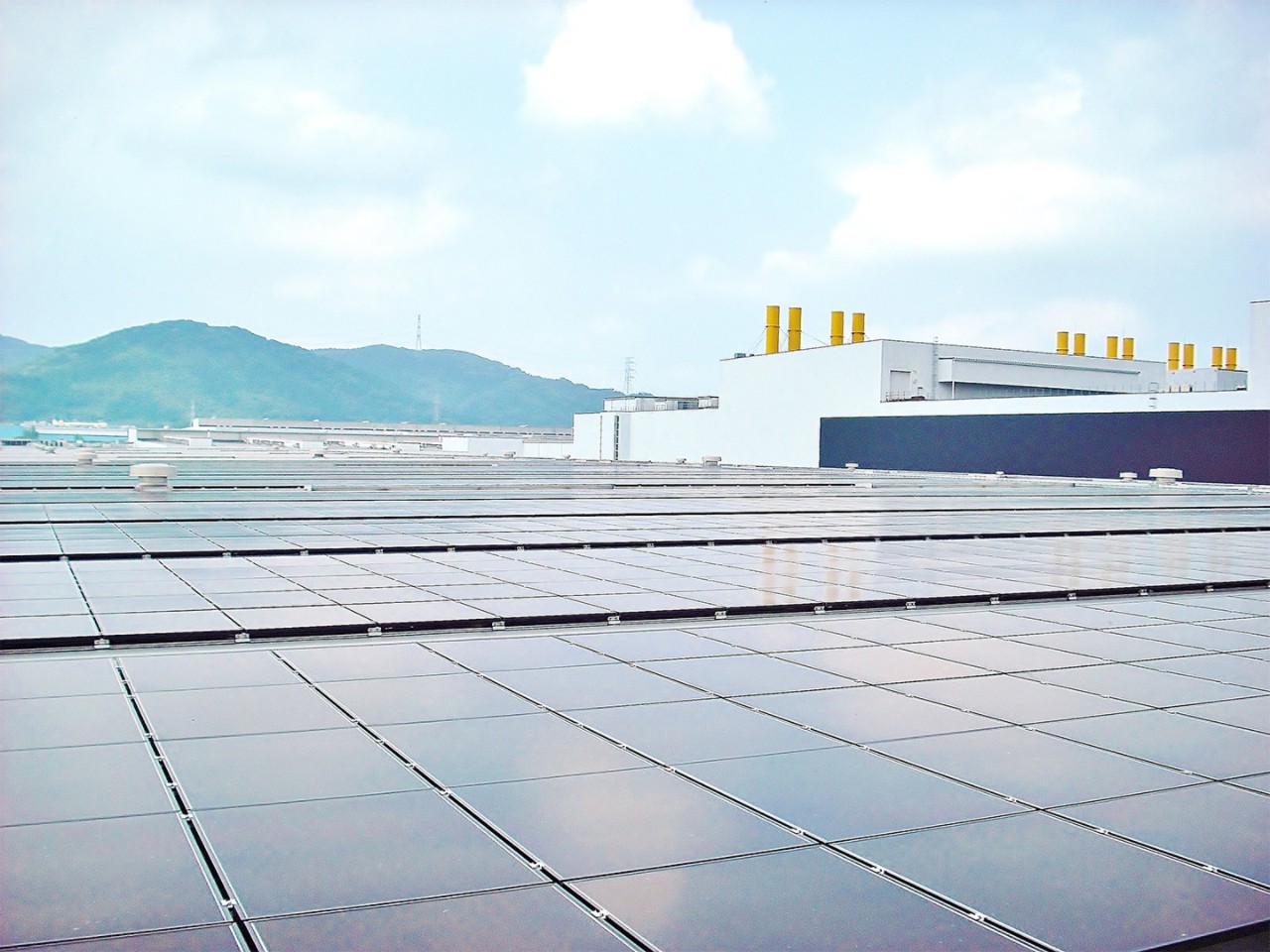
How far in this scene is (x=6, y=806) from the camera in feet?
16.2

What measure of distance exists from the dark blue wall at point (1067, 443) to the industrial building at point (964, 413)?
60 mm

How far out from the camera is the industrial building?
5028cm

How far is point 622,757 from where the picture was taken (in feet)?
19.5

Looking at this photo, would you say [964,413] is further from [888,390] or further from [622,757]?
[622,757]

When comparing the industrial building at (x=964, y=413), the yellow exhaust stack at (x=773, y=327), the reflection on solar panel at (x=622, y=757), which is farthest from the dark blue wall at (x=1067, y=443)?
the reflection on solar panel at (x=622, y=757)

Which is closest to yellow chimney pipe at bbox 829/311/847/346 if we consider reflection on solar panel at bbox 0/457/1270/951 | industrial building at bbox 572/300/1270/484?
industrial building at bbox 572/300/1270/484

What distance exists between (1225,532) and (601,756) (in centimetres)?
2037

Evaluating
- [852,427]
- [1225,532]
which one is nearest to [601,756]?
[1225,532]

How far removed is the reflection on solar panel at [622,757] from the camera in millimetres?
4035

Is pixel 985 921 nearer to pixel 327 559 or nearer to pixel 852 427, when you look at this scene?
pixel 327 559

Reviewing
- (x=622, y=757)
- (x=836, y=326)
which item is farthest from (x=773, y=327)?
(x=622, y=757)

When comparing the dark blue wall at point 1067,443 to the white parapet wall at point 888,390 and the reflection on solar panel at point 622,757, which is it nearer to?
the white parapet wall at point 888,390

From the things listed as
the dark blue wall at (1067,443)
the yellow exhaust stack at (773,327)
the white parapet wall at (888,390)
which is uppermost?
the yellow exhaust stack at (773,327)

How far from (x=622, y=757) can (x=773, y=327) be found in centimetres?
7918
